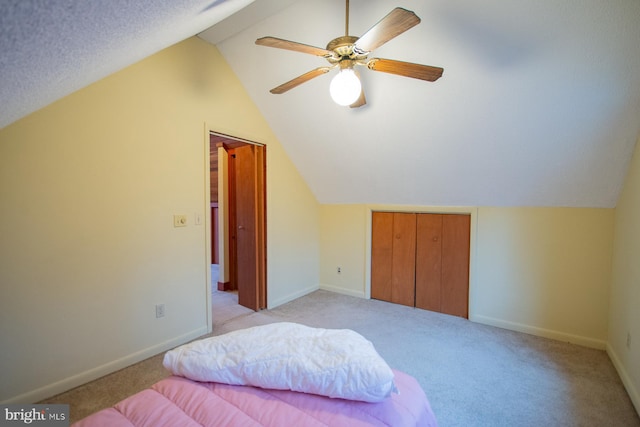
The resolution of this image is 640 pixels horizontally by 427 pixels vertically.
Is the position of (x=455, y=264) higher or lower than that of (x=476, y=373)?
higher

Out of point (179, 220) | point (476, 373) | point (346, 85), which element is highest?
point (346, 85)

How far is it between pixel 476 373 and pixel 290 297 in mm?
2153

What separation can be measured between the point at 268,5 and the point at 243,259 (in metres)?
2.52

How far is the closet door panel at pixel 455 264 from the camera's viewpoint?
10.3 ft

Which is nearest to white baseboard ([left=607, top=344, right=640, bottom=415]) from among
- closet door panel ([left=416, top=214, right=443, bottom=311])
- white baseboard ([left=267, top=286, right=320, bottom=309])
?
closet door panel ([left=416, top=214, right=443, bottom=311])

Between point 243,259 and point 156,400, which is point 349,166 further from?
point 156,400

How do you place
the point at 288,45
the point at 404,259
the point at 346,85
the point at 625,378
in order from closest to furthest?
1. the point at 288,45
2. the point at 346,85
3. the point at 625,378
4. the point at 404,259

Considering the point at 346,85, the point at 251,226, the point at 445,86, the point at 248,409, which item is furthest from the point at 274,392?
the point at 251,226

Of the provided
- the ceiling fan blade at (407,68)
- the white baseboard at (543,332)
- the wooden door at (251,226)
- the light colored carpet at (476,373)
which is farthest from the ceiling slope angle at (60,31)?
the white baseboard at (543,332)

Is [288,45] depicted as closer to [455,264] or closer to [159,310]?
[159,310]

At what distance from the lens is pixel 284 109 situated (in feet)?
9.70

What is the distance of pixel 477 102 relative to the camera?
2117 millimetres

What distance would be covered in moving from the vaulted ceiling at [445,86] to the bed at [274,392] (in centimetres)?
108

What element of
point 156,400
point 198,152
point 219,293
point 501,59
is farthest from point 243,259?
point 501,59
